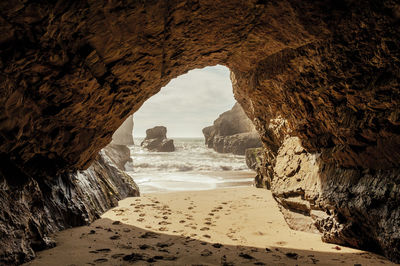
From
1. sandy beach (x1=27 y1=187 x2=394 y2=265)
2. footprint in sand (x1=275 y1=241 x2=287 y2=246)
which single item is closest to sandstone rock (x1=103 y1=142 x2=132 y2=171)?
sandy beach (x1=27 y1=187 x2=394 y2=265)

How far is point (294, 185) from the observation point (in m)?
6.25

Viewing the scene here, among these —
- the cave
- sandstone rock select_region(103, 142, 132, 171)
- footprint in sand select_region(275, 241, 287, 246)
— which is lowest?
footprint in sand select_region(275, 241, 287, 246)

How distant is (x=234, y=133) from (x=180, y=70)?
137 ft

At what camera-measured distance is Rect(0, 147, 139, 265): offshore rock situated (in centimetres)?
330

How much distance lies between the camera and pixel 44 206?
4.71 metres

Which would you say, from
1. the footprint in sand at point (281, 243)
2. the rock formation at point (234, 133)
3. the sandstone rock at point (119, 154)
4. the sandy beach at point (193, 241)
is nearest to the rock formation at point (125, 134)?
the rock formation at point (234, 133)

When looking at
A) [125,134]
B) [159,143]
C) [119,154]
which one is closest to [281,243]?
[119,154]

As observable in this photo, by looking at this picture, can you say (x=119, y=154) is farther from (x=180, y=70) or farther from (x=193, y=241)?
(x=193, y=241)

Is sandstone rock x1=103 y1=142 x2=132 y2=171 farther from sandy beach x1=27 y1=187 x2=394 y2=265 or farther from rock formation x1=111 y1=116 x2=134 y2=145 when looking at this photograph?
rock formation x1=111 y1=116 x2=134 y2=145

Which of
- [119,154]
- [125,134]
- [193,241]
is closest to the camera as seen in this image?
[193,241]

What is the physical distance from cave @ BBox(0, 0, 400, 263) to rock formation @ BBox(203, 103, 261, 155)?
3240 cm

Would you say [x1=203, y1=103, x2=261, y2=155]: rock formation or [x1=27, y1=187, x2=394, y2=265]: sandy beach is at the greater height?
[x1=203, y1=103, x2=261, y2=155]: rock formation

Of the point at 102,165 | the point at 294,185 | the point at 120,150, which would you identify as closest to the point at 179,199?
the point at 102,165

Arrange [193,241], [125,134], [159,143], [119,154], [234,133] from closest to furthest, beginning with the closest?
[193,241] → [119,154] → [159,143] → [234,133] → [125,134]
